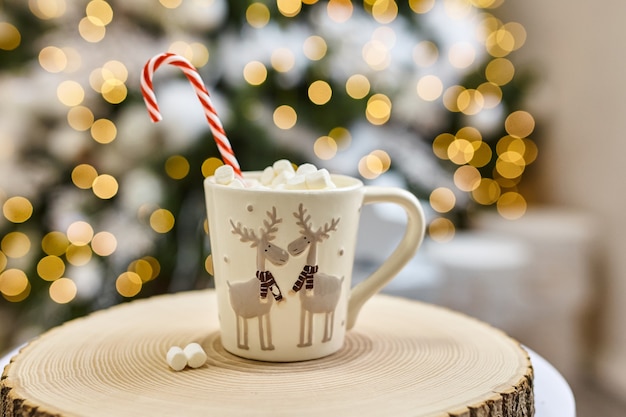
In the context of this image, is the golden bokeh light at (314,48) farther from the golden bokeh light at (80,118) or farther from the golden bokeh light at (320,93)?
the golden bokeh light at (80,118)

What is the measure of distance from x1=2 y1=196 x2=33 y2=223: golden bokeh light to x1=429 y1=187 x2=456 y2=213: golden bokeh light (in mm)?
1281

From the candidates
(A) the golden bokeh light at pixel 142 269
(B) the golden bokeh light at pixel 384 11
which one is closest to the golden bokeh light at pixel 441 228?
(B) the golden bokeh light at pixel 384 11

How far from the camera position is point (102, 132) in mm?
1930

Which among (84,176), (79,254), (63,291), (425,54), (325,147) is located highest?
(425,54)

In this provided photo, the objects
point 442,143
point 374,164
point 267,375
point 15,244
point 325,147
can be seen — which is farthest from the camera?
point 442,143

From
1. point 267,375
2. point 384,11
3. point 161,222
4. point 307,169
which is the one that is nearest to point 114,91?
point 161,222

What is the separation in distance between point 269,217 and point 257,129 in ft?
3.97

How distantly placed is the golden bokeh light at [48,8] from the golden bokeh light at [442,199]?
129 cm

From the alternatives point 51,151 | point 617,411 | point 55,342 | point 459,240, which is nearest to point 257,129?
point 51,151

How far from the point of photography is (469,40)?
92.1 inches

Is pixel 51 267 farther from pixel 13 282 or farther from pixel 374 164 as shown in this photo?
pixel 374 164

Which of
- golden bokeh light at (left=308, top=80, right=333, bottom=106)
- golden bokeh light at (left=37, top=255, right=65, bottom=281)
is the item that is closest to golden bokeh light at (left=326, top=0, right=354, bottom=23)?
golden bokeh light at (left=308, top=80, right=333, bottom=106)

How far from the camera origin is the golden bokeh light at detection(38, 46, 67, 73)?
190 centimetres

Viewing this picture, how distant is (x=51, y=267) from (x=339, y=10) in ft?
3.90
